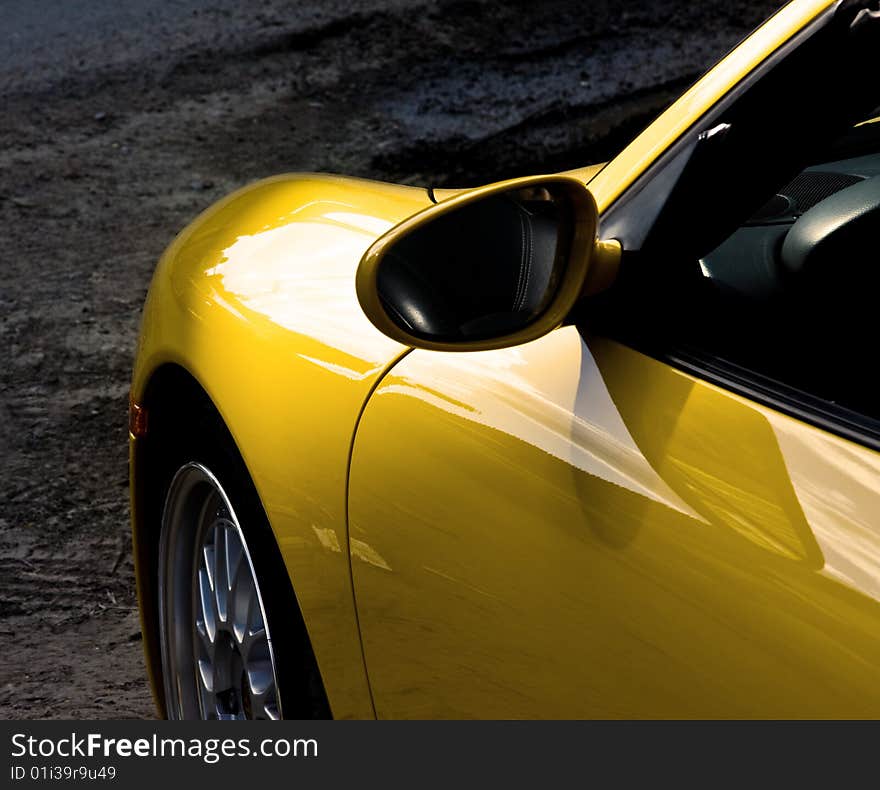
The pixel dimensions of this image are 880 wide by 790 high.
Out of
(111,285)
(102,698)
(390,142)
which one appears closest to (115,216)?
(111,285)

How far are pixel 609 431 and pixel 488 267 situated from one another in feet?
0.79

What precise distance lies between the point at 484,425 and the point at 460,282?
178 millimetres

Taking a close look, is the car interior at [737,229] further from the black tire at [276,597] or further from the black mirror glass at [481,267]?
the black tire at [276,597]

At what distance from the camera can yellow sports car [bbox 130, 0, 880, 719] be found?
4.04 feet

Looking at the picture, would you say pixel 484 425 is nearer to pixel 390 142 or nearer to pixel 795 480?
pixel 795 480

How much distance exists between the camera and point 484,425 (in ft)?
5.09

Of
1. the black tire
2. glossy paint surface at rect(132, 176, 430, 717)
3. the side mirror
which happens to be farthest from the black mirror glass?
the black tire

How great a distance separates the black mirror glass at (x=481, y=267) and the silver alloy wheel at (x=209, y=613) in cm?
73

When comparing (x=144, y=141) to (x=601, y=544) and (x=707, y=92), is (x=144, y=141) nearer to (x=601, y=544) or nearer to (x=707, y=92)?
(x=707, y=92)

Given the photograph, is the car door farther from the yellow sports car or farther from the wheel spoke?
the wheel spoke

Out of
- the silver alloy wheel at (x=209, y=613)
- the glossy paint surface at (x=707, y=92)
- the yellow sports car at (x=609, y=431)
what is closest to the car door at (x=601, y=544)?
the yellow sports car at (x=609, y=431)

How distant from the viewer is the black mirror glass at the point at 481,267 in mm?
1465

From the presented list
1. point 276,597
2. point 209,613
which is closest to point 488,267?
point 276,597

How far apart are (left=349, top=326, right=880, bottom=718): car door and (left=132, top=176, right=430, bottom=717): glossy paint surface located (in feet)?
0.22
